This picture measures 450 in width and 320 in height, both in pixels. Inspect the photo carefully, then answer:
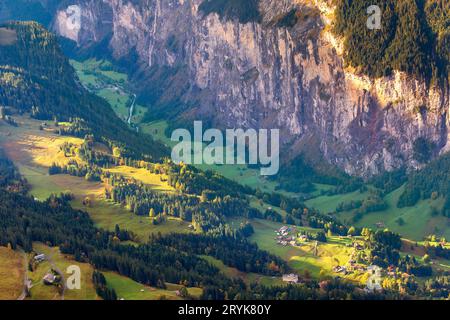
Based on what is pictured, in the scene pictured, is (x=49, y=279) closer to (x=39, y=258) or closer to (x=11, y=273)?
(x=11, y=273)

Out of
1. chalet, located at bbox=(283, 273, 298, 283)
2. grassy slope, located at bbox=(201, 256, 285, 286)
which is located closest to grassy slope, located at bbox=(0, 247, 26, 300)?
grassy slope, located at bbox=(201, 256, 285, 286)

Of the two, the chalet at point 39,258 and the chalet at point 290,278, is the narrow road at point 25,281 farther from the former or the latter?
the chalet at point 290,278

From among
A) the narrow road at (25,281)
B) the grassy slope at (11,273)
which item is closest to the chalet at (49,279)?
the narrow road at (25,281)

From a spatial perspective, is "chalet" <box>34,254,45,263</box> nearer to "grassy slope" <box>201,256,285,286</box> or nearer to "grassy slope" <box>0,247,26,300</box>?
"grassy slope" <box>0,247,26,300</box>

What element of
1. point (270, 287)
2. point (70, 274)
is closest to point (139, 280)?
point (70, 274)

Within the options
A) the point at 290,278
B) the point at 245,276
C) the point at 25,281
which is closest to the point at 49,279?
the point at 25,281

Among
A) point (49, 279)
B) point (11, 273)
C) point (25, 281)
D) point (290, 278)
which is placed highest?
point (11, 273)
